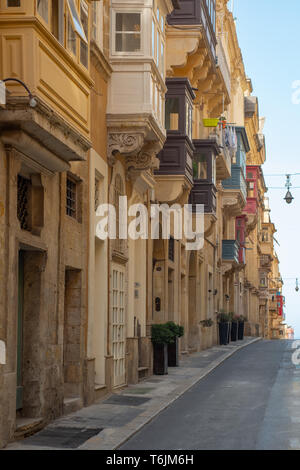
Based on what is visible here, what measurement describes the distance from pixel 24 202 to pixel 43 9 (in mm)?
2925

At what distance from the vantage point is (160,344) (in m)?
24.3

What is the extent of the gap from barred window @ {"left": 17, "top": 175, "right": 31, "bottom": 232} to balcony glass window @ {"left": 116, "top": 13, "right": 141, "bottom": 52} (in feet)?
21.4

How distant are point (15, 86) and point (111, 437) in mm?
5014

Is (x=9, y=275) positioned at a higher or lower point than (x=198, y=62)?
lower

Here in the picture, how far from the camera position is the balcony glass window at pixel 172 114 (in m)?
27.0

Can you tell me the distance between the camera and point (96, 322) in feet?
61.4

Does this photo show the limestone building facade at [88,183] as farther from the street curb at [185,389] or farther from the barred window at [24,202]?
the street curb at [185,389]

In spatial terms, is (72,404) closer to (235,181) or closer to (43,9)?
(43,9)

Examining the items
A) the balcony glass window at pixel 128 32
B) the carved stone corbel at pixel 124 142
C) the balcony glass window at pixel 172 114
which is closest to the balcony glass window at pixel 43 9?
the carved stone corbel at pixel 124 142

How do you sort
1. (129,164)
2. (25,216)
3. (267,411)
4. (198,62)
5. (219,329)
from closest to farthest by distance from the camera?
(25,216), (267,411), (129,164), (198,62), (219,329)

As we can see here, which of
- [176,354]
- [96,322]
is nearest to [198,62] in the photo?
[176,354]

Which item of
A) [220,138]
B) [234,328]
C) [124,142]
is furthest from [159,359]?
[234,328]

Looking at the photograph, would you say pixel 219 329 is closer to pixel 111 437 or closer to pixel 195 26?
pixel 195 26

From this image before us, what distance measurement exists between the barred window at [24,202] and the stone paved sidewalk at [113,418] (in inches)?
122
